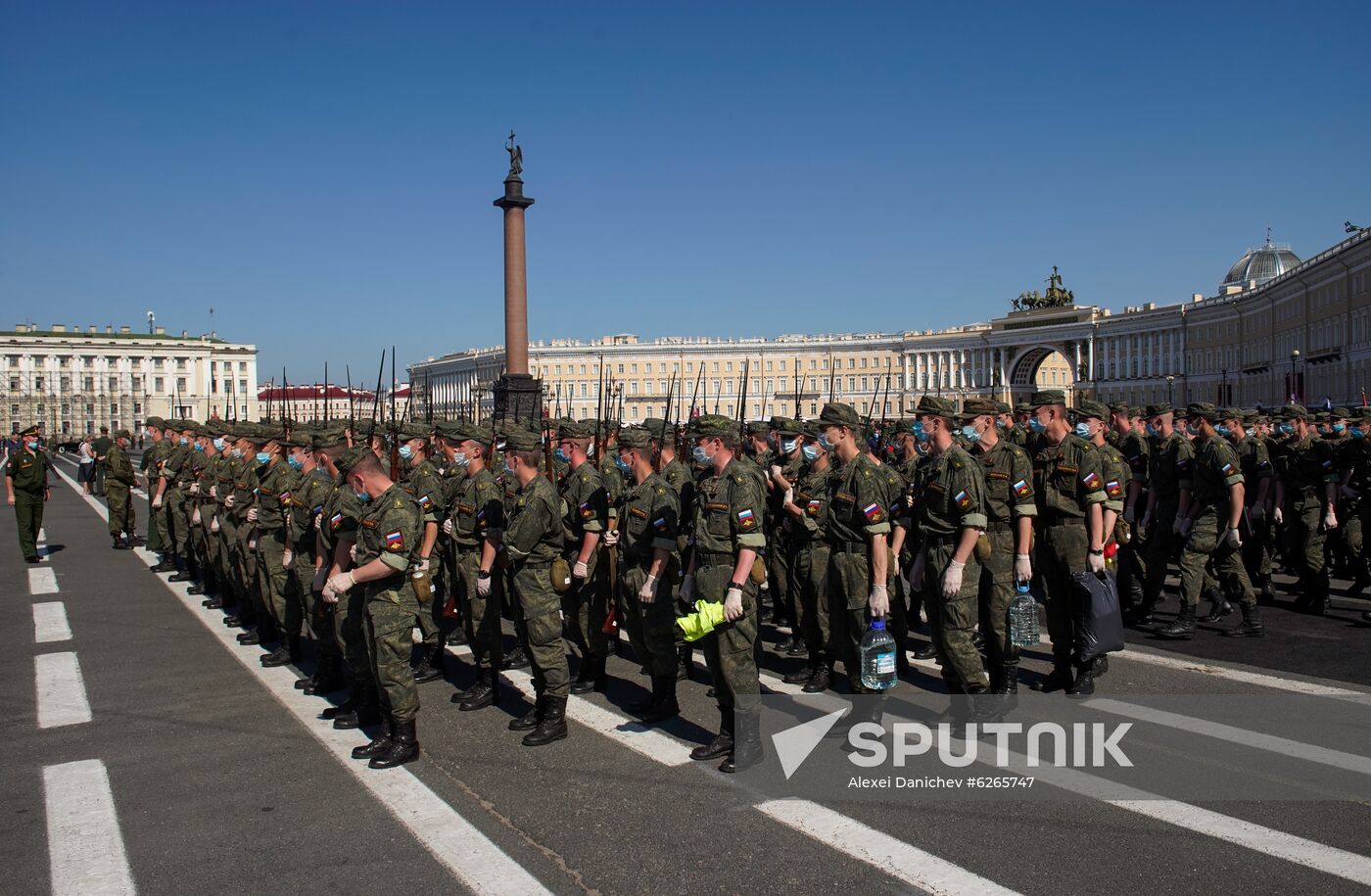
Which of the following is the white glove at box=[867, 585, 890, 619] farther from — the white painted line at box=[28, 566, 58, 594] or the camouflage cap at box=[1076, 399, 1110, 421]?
the white painted line at box=[28, 566, 58, 594]

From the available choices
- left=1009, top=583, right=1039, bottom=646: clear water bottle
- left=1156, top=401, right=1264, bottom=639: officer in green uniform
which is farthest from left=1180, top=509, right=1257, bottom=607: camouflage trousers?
left=1009, top=583, right=1039, bottom=646: clear water bottle

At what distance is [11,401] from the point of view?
11681 cm

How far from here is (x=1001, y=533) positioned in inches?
287

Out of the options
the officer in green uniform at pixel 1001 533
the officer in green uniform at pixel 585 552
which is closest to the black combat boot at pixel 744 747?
the officer in green uniform at pixel 585 552

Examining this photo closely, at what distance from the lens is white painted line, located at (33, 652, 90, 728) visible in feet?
24.2

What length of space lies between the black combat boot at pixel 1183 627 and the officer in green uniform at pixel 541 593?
Result: 5.65m

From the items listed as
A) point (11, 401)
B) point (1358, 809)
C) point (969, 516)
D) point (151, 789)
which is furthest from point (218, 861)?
point (11, 401)

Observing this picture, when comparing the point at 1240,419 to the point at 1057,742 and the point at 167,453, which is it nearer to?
the point at 1057,742

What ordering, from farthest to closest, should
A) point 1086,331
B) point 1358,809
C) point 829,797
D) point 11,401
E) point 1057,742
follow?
point 11,401 < point 1086,331 < point 1057,742 < point 829,797 < point 1358,809

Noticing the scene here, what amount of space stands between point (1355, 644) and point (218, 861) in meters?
8.71

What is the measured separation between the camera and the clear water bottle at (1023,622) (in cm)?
679

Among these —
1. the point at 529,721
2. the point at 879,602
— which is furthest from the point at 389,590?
the point at 879,602

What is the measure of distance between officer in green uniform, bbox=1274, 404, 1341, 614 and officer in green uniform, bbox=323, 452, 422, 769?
8.80 m

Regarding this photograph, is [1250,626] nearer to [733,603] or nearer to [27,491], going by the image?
[733,603]
